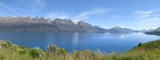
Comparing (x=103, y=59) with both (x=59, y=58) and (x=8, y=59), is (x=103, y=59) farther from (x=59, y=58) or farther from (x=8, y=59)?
(x=8, y=59)

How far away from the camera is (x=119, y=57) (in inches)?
340


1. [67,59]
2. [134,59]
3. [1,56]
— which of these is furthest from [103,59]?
[1,56]

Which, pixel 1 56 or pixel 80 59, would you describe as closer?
pixel 1 56

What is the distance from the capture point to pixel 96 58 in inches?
360

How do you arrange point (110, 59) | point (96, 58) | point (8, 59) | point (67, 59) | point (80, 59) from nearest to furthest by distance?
point (8, 59), point (67, 59), point (80, 59), point (110, 59), point (96, 58)

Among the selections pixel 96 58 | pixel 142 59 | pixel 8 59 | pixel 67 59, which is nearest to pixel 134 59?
pixel 142 59

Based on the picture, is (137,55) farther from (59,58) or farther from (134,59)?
(59,58)

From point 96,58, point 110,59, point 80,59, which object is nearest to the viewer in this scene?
point 80,59

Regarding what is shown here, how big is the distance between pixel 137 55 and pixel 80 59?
7.18 ft

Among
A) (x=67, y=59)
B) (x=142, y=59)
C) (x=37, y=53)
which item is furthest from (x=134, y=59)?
(x=37, y=53)

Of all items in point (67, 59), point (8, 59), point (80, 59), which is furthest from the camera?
point (80, 59)

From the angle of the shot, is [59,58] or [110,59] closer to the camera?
[59,58]

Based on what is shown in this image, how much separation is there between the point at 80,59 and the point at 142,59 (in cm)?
218

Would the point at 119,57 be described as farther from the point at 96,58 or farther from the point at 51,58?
the point at 51,58
